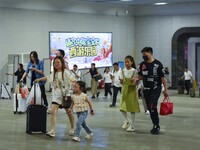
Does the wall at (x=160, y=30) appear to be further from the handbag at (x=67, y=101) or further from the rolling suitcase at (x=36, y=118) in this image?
the handbag at (x=67, y=101)

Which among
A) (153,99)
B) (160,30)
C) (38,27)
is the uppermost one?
(160,30)

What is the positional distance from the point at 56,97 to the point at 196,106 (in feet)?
28.6

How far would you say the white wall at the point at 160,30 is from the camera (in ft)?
96.3

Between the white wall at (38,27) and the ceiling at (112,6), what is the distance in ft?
0.89

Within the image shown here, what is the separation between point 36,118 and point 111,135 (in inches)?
66.6

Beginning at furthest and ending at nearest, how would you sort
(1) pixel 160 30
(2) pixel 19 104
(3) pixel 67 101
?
1. (1) pixel 160 30
2. (2) pixel 19 104
3. (3) pixel 67 101

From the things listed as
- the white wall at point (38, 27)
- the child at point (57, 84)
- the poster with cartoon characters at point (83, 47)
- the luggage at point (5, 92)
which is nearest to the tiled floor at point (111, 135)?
the child at point (57, 84)

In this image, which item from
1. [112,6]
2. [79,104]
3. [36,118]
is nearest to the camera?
[79,104]

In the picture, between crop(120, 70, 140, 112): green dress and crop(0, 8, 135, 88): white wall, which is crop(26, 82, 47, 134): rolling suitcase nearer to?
crop(120, 70, 140, 112): green dress

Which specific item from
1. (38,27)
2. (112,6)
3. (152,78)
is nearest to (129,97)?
(152,78)

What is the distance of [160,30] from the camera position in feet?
99.1

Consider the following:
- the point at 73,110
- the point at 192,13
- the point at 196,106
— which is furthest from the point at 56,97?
the point at 192,13

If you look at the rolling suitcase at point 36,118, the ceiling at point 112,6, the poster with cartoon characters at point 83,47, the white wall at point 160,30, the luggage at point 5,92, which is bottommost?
the rolling suitcase at point 36,118

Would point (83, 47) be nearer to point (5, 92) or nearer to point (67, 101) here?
point (5, 92)
